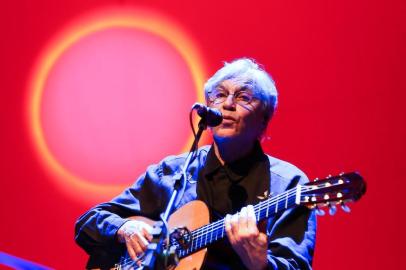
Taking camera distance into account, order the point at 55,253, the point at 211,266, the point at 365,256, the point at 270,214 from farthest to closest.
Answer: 1. the point at 55,253
2. the point at 365,256
3. the point at 211,266
4. the point at 270,214

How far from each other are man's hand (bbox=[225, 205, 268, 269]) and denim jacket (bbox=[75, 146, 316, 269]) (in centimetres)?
16

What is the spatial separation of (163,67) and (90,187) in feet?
2.43

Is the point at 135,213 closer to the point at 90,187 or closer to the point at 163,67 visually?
the point at 90,187

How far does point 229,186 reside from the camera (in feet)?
8.36

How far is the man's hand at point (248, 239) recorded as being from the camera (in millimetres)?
2041

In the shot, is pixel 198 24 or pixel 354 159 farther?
pixel 198 24

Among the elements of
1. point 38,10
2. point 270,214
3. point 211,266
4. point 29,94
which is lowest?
point 211,266

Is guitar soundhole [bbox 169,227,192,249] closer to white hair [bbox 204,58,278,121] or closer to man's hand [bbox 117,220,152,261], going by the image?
man's hand [bbox 117,220,152,261]

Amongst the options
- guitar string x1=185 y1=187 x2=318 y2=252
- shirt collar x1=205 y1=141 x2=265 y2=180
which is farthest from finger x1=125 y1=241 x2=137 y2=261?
shirt collar x1=205 y1=141 x2=265 y2=180

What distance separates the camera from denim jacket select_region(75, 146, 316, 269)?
2.25 metres

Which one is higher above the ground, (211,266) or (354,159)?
(354,159)

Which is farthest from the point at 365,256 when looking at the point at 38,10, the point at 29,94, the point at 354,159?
the point at 38,10

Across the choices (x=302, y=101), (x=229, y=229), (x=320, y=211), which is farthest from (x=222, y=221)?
(x=302, y=101)

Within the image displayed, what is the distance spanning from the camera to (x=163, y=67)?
3289 mm
